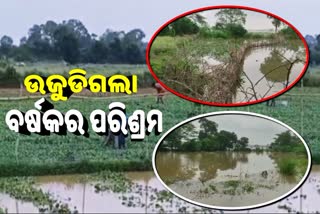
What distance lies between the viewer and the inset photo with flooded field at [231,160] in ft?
10.9

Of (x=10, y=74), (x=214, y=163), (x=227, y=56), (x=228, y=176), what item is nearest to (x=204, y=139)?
(x=214, y=163)

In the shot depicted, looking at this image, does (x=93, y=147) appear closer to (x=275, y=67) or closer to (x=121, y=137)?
(x=121, y=137)

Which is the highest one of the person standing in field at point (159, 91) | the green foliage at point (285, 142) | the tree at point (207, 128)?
the person standing in field at point (159, 91)

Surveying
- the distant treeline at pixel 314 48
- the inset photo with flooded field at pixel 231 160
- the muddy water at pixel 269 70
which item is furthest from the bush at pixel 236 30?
the inset photo with flooded field at pixel 231 160

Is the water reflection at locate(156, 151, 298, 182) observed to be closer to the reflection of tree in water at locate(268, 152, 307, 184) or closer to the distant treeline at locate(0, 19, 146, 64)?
the reflection of tree in water at locate(268, 152, 307, 184)

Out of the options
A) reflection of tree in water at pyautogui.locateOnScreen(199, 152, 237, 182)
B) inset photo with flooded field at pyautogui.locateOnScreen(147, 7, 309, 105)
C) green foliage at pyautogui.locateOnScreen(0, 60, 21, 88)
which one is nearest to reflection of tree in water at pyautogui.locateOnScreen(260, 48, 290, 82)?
inset photo with flooded field at pyautogui.locateOnScreen(147, 7, 309, 105)

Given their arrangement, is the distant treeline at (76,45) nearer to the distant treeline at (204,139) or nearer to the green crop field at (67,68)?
the green crop field at (67,68)

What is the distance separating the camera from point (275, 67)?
331 cm

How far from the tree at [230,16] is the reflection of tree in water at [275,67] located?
0.81ft

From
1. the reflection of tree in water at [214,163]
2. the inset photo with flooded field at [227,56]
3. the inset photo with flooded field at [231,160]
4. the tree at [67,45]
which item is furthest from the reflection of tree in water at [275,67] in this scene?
the tree at [67,45]

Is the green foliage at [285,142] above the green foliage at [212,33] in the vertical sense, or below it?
below

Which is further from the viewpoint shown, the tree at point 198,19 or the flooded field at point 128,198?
the flooded field at point 128,198

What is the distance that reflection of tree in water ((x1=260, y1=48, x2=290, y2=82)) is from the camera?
329cm

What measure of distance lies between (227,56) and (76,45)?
84 cm
